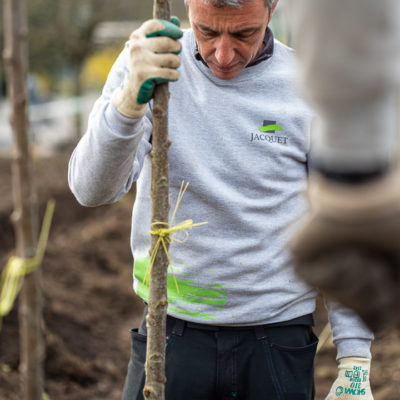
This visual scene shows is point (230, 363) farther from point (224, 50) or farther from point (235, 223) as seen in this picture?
point (224, 50)

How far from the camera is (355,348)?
6.64 feet

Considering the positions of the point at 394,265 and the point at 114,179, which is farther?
the point at 114,179

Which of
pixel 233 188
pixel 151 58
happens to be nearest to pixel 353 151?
pixel 151 58

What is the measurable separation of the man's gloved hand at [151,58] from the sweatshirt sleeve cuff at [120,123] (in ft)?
0.23

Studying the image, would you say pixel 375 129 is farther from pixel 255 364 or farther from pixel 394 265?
pixel 255 364

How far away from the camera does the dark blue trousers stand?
1.94 metres

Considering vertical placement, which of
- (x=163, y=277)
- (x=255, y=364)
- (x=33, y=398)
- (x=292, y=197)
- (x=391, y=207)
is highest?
(x=391, y=207)

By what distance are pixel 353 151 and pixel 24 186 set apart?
1.57 m

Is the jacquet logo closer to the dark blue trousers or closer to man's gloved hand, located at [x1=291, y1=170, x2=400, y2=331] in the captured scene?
the dark blue trousers

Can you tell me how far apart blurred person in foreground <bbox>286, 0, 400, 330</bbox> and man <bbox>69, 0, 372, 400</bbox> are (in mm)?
1037

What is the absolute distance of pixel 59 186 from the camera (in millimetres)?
7484

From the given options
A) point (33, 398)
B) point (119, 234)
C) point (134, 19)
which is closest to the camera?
point (33, 398)

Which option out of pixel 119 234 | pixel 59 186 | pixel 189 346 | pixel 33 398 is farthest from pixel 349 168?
pixel 59 186

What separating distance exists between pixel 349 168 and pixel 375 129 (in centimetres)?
6
